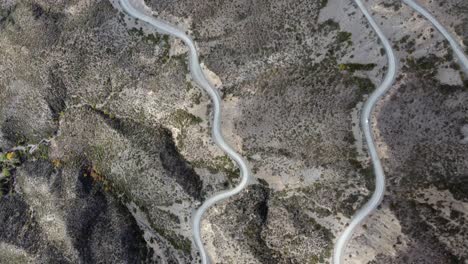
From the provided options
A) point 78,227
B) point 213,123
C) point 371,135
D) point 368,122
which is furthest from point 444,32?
point 78,227

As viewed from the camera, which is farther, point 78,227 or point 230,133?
point 78,227

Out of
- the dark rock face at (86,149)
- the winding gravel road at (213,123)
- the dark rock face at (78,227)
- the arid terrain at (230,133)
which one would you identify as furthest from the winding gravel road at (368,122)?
the dark rock face at (78,227)

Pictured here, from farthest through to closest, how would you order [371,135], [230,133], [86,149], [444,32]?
[86,149]
[230,133]
[371,135]
[444,32]

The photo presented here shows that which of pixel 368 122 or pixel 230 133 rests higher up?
pixel 230 133

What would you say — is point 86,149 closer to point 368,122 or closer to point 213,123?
point 213,123

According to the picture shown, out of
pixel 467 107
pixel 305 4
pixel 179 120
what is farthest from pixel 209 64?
pixel 467 107

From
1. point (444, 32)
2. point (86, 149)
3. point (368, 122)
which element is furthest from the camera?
point (86, 149)
